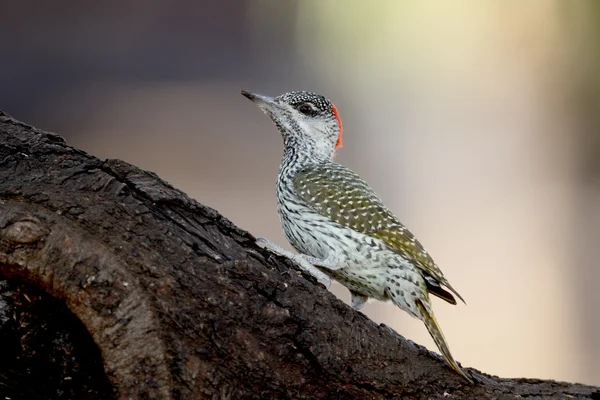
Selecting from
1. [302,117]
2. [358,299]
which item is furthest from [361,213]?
[302,117]

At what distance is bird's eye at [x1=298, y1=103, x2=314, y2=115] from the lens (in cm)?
189

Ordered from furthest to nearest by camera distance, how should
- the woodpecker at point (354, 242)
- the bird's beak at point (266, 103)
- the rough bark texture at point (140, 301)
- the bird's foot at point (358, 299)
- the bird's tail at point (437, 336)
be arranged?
the bird's beak at point (266, 103)
the bird's foot at point (358, 299)
the woodpecker at point (354, 242)
the bird's tail at point (437, 336)
the rough bark texture at point (140, 301)

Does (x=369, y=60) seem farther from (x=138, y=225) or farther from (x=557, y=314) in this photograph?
(x=138, y=225)

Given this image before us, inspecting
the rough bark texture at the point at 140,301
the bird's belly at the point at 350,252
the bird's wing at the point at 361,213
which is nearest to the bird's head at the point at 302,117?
the bird's wing at the point at 361,213

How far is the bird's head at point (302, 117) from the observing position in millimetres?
1884

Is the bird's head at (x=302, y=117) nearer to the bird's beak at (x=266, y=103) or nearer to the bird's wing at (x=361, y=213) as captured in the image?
the bird's beak at (x=266, y=103)

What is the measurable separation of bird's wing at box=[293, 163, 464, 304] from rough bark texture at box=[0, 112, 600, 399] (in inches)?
18.6

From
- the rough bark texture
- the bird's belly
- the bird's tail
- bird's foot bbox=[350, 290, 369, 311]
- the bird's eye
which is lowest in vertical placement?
the rough bark texture

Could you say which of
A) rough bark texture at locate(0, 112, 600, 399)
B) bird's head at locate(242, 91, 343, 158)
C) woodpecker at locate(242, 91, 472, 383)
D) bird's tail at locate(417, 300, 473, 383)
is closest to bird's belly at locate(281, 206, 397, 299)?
woodpecker at locate(242, 91, 472, 383)

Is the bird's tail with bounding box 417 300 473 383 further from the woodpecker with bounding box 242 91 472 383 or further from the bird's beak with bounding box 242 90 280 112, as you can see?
the bird's beak with bounding box 242 90 280 112

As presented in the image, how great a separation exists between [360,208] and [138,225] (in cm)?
73

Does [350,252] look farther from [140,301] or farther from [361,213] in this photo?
[140,301]

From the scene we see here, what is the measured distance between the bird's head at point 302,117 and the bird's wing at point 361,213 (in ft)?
0.52

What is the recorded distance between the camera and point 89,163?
3.49 ft
